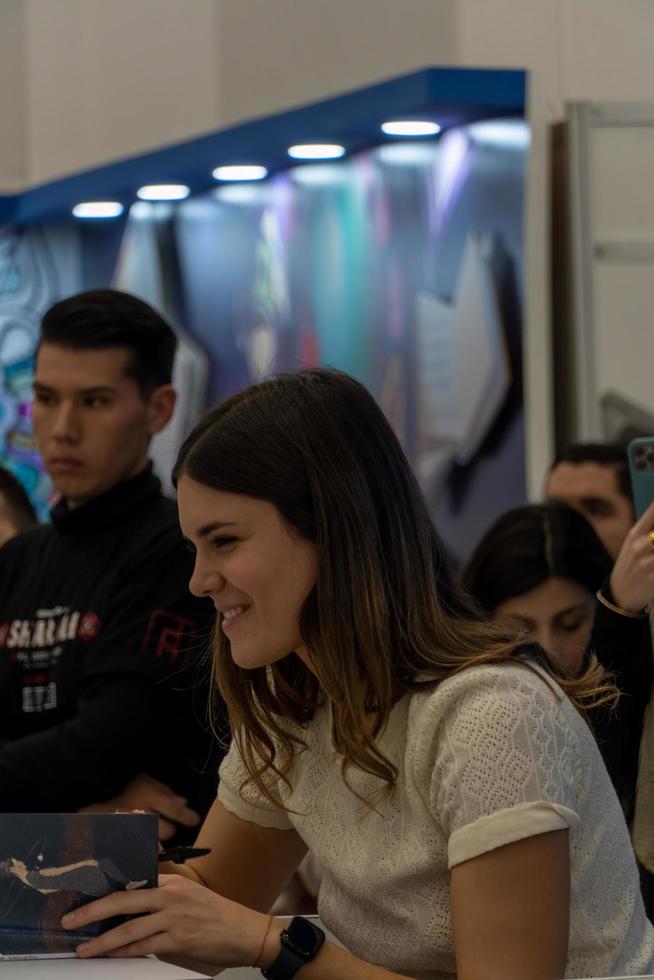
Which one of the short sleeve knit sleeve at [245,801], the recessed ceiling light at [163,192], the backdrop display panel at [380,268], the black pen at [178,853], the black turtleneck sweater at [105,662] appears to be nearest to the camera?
the black pen at [178,853]

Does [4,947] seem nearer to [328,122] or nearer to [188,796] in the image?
[188,796]

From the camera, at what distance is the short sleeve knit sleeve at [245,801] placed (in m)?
2.39

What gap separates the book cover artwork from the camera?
1.91 metres

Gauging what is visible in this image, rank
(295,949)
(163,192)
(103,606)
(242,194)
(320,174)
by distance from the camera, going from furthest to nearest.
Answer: (163,192)
(242,194)
(320,174)
(103,606)
(295,949)

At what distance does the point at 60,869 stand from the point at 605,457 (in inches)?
94.3

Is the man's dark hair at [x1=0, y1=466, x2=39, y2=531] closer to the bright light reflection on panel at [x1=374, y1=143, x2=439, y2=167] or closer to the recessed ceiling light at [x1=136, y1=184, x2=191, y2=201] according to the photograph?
the bright light reflection on panel at [x1=374, y1=143, x2=439, y2=167]

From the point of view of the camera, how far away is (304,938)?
79.0 inches

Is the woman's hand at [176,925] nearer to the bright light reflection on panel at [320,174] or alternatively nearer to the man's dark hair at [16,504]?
the man's dark hair at [16,504]

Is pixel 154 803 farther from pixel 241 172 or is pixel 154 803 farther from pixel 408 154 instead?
pixel 241 172

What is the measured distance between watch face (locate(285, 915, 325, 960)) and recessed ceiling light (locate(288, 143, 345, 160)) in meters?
5.03

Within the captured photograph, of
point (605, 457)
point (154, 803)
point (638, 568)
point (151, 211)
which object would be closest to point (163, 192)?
point (151, 211)

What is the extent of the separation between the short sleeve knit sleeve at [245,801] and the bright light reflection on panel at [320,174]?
15.2 feet

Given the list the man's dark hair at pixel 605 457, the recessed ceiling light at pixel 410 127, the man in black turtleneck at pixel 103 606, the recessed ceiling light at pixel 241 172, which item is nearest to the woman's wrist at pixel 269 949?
the man in black turtleneck at pixel 103 606

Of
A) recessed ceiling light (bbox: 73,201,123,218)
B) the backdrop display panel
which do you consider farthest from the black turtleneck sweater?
recessed ceiling light (bbox: 73,201,123,218)
